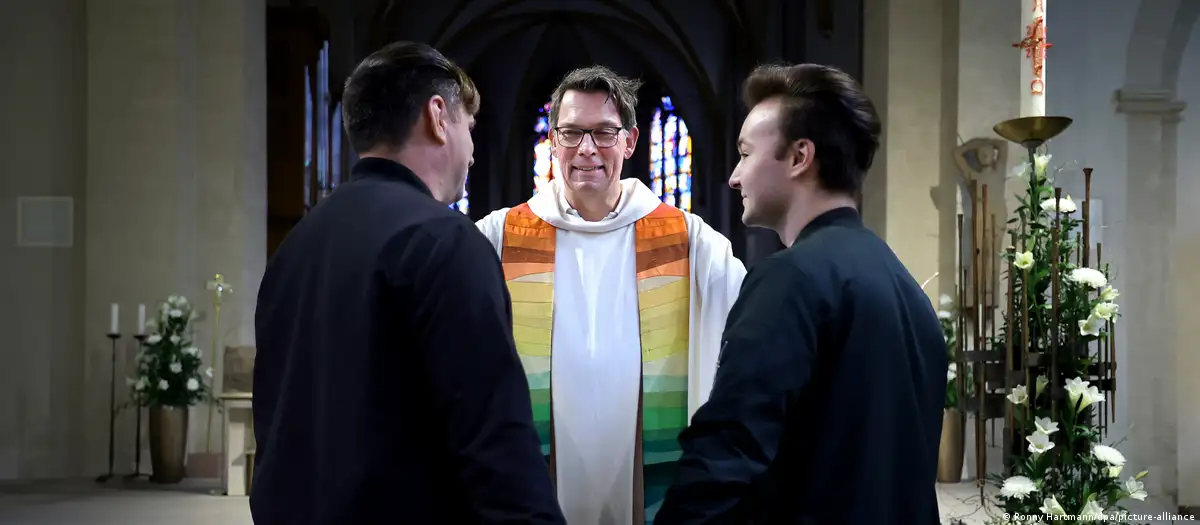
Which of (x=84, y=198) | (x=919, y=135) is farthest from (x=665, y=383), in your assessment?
(x=84, y=198)

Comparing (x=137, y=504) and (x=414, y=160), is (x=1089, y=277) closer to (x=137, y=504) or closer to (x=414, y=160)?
(x=414, y=160)

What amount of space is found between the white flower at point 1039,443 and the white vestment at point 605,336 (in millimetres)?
1831

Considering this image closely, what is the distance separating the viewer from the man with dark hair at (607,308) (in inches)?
104

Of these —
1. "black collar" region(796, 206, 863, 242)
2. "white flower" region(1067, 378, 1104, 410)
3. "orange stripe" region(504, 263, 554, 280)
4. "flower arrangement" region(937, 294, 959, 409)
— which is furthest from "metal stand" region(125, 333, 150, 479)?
"black collar" region(796, 206, 863, 242)

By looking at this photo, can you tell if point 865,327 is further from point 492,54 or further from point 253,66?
point 492,54

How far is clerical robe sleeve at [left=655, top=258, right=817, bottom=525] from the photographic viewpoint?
156cm

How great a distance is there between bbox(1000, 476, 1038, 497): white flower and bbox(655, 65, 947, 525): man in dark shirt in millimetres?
2457

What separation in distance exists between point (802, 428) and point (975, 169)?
604 cm

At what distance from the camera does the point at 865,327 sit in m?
1.65

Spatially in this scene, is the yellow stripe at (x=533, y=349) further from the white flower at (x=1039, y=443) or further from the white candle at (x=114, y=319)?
the white candle at (x=114, y=319)

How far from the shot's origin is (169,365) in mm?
7516

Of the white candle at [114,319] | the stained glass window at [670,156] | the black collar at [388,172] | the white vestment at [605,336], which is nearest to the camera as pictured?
the black collar at [388,172]

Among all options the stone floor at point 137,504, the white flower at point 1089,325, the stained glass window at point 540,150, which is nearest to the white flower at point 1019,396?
the white flower at point 1089,325

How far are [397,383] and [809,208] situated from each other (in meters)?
0.71
